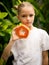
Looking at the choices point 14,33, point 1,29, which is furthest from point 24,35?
point 1,29

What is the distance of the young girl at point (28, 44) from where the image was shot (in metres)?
2.53

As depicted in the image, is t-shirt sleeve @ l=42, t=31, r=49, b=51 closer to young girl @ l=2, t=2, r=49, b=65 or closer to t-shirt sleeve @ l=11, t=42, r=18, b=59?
young girl @ l=2, t=2, r=49, b=65

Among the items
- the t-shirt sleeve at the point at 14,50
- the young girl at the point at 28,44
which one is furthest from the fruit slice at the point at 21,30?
the t-shirt sleeve at the point at 14,50

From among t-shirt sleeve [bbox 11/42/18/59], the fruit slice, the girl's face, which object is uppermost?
the girl's face

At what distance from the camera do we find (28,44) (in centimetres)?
258

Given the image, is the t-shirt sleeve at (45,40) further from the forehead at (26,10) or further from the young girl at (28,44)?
the forehead at (26,10)

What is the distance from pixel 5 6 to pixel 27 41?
112cm

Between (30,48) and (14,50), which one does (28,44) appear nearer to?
(30,48)

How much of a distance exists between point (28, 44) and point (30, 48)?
4 cm

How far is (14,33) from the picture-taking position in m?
2.46

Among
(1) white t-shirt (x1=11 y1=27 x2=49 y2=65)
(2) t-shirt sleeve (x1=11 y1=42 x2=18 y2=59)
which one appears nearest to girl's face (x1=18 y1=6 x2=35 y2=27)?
(1) white t-shirt (x1=11 y1=27 x2=49 y2=65)

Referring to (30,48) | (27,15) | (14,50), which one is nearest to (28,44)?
(30,48)

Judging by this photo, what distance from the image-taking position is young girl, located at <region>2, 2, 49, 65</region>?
8.29 ft

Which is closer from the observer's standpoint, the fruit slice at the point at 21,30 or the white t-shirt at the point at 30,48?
the fruit slice at the point at 21,30
